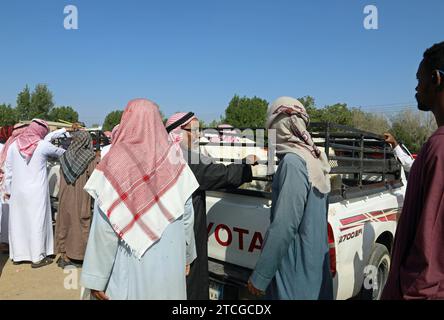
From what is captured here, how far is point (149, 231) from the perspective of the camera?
1.90 metres

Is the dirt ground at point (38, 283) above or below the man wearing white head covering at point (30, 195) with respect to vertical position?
below

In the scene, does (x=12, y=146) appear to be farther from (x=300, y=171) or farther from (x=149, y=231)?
(x=300, y=171)

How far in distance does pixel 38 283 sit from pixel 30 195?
4.46 feet

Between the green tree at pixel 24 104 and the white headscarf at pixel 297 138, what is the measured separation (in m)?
51.7

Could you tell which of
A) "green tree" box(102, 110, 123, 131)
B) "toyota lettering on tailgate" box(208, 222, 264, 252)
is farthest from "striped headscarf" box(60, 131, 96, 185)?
"green tree" box(102, 110, 123, 131)

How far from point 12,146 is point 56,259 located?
6.04 feet

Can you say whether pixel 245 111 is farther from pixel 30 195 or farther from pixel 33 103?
pixel 30 195

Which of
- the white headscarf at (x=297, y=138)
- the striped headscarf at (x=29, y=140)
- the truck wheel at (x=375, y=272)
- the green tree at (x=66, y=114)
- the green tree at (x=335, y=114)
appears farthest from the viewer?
the green tree at (x=66, y=114)

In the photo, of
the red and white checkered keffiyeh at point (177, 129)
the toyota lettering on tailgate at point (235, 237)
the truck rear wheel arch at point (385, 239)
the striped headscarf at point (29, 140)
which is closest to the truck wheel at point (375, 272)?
the truck rear wheel arch at point (385, 239)

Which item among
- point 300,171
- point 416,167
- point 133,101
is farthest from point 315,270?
point 133,101

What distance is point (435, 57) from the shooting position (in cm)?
139

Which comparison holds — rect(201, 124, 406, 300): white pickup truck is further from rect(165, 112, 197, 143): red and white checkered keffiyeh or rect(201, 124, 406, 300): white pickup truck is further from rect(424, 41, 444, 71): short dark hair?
rect(424, 41, 444, 71): short dark hair

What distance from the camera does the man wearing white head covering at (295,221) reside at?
1.93m

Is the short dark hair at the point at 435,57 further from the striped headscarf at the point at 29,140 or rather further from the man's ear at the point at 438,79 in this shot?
the striped headscarf at the point at 29,140
